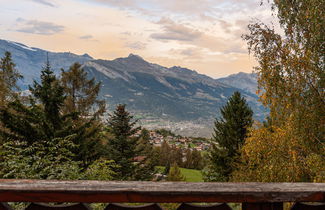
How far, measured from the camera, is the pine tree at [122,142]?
22.6 meters

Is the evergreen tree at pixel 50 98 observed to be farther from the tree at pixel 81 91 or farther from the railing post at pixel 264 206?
the railing post at pixel 264 206

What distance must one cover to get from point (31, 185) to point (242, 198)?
3.47 ft

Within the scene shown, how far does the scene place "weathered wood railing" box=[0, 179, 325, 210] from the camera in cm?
125

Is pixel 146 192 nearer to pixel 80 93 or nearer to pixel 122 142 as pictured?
pixel 122 142

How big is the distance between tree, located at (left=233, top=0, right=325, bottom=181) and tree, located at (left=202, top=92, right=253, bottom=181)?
40.9ft

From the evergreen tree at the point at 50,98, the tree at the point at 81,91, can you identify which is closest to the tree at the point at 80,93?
the tree at the point at 81,91

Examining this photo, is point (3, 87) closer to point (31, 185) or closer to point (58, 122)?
point (58, 122)

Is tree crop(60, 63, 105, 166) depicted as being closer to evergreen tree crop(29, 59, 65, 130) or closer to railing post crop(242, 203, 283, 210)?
evergreen tree crop(29, 59, 65, 130)

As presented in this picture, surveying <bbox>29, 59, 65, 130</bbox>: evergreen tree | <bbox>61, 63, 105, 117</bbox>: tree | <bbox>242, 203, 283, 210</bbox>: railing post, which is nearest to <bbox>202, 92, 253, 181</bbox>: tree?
<bbox>61, 63, 105, 117</bbox>: tree

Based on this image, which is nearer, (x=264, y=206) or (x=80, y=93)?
(x=264, y=206)

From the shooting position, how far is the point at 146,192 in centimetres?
128

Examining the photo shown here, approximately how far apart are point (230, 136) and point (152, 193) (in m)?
23.5

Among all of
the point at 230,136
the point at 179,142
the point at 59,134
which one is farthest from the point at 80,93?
the point at 179,142

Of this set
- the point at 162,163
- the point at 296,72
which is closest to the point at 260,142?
the point at 296,72
